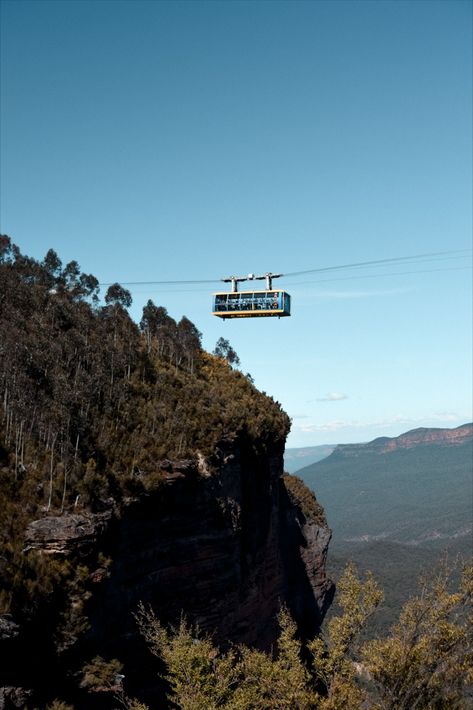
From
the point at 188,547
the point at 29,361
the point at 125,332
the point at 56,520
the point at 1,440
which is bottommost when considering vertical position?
the point at 188,547

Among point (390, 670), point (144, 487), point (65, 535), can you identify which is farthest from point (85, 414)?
point (390, 670)

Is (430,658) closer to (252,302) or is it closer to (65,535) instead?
(65,535)

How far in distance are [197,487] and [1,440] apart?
14.7 m

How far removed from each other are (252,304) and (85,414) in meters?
18.7

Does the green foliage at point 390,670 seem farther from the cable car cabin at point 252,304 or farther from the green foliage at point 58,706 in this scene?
the cable car cabin at point 252,304

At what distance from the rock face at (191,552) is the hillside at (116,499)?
0.40 feet

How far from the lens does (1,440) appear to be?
135 ft

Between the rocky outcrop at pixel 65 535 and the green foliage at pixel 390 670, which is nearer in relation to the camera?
the green foliage at pixel 390 670

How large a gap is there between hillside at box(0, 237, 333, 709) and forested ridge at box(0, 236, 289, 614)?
14cm

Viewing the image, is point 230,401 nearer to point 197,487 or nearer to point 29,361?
point 197,487

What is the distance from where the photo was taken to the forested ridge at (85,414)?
3778 cm

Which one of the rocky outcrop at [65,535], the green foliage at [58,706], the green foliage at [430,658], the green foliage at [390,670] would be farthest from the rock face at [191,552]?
the green foliage at [430,658]

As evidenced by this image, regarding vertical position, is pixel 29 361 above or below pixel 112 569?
above

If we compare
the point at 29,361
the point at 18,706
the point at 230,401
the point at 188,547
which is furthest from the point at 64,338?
the point at 18,706
